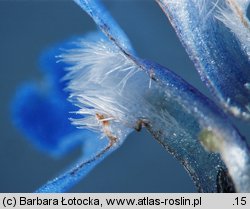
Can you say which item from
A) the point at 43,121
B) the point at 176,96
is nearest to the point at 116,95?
the point at 176,96

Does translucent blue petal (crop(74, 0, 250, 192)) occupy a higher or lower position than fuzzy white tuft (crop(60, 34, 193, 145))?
lower

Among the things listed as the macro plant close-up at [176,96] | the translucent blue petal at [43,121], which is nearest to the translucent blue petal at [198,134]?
the macro plant close-up at [176,96]

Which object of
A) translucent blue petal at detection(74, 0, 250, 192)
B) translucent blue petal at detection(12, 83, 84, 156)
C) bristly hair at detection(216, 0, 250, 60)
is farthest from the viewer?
translucent blue petal at detection(12, 83, 84, 156)

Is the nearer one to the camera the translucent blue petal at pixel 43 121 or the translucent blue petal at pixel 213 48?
the translucent blue petal at pixel 213 48

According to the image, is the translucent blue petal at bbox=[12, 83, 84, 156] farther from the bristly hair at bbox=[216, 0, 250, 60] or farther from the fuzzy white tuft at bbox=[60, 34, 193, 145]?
the bristly hair at bbox=[216, 0, 250, 60]

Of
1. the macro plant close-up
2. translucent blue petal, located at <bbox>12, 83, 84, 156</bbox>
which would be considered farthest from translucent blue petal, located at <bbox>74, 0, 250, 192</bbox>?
translucent blue petal, located at <bbox>12, 83, 84, 156</bbox>

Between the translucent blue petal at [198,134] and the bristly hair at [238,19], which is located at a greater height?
the bristly hair at [238,19]

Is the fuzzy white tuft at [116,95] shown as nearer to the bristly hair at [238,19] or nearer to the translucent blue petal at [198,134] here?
the translucent blue petal at [198,134]
